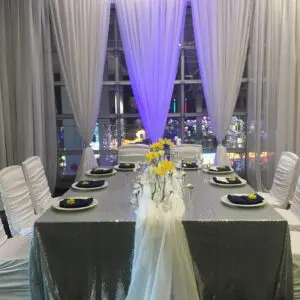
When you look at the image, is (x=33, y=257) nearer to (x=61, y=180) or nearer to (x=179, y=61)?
(x=61, y=180)

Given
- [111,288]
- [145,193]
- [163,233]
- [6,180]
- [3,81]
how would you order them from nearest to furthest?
[163,233] → [111,288] → [145,193] → [6,180] → [3,81]

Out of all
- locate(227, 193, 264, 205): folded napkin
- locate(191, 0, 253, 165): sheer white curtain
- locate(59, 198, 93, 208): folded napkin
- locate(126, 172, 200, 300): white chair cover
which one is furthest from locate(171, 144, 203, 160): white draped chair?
locate(126, 172, 200, 300): white chair cover

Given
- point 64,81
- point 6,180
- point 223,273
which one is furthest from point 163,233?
point 64,81

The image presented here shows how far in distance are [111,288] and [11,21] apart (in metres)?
3.60

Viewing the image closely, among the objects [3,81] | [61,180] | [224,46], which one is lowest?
[61,180]

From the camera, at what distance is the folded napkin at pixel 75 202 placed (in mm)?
2195

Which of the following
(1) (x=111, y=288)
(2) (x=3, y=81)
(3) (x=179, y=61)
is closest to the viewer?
(1) (x=111, y=288)

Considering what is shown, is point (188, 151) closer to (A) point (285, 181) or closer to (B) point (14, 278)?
(A) point (285, 181)

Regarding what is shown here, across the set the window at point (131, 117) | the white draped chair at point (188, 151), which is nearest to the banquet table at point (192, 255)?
the white draped chair at point (188, 151)

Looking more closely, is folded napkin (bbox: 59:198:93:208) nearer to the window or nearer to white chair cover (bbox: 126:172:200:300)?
white chair cover (bbox: 126:172:200:300)

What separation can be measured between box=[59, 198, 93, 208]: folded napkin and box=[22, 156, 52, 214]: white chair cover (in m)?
0.80

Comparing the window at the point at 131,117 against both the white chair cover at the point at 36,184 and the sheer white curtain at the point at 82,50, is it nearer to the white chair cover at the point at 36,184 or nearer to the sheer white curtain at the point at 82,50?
the sheer white curtain at the point at 82,50

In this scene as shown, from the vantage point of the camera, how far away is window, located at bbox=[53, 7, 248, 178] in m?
4.86

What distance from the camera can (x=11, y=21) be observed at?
4.38 metres
